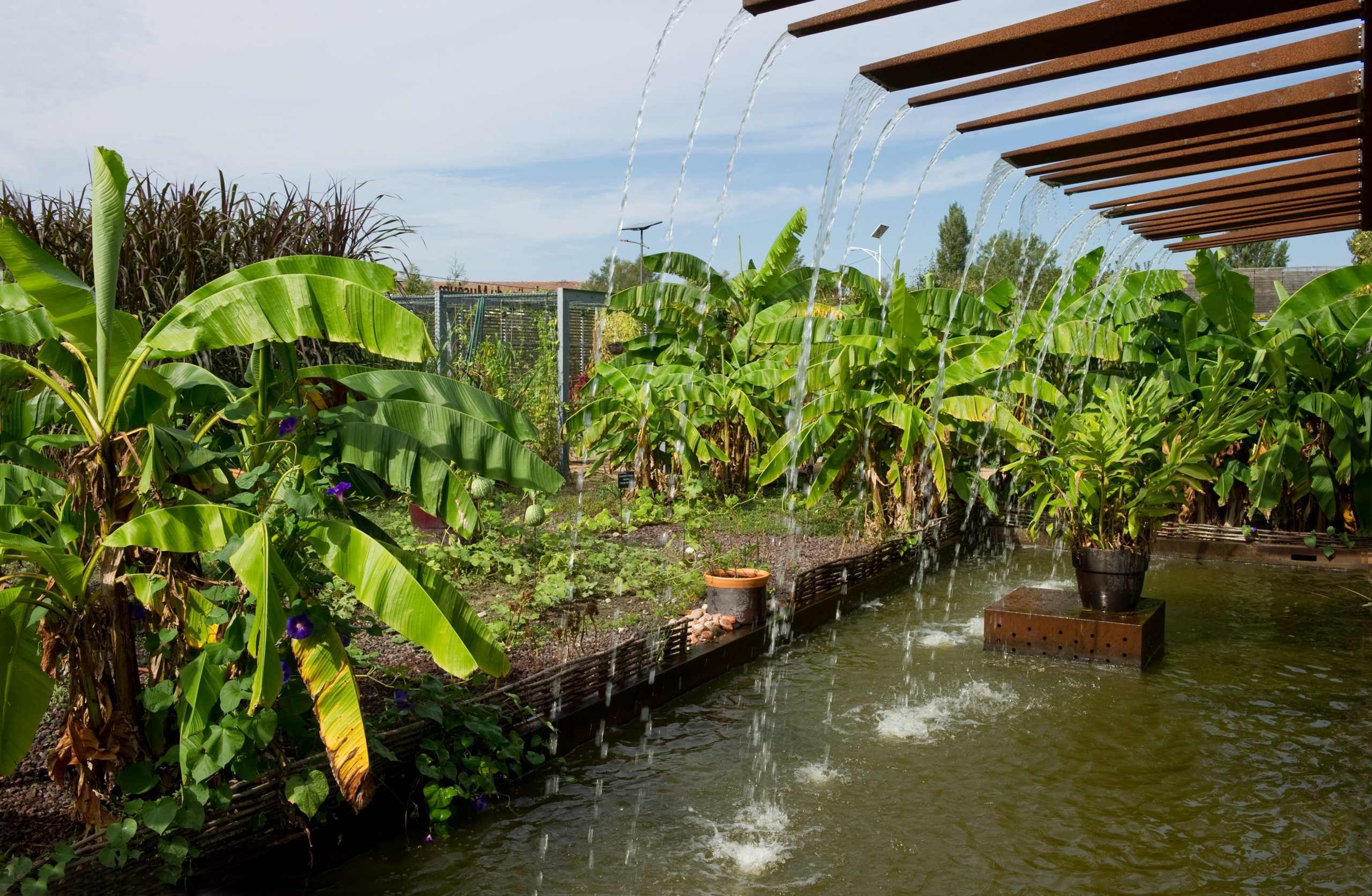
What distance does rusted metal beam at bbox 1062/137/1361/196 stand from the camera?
14.1ft

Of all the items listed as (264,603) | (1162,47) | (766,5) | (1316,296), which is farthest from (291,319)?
(1316,296)

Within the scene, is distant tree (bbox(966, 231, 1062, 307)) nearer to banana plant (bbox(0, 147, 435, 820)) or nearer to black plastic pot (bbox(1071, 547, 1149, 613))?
black plastic pot (bbox(1071, 547, 1149, 613))

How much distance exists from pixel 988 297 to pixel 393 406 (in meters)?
10.1

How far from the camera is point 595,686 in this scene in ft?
20.4

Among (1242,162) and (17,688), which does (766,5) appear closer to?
(1242,162)

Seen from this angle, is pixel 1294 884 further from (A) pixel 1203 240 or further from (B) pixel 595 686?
(A) pixel 1203 240

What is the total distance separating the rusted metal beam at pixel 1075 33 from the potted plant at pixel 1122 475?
530 cm

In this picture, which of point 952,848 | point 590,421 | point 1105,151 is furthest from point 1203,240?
point 590,421

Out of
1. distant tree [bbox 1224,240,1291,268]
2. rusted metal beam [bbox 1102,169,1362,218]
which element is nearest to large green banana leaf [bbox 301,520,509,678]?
rusted metal beam [bbox 1102,169,1362,218]

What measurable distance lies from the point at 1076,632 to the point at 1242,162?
4307 mm

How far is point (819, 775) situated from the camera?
5.55 meters

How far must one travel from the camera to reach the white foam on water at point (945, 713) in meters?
6.25

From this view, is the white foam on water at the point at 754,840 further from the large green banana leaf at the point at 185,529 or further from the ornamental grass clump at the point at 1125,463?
the ornamental grass clump at the point at 1125,463

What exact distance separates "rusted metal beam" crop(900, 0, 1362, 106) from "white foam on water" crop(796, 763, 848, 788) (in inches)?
137
